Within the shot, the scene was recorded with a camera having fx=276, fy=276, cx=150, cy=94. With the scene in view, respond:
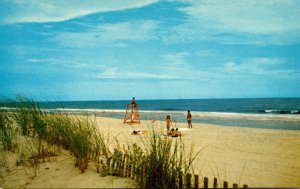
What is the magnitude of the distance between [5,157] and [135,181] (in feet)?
10.8

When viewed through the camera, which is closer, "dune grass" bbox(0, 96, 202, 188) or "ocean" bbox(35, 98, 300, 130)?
"dune grass" bbox(0, 96, 202, 188)

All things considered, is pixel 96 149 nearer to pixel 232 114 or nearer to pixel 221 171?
pixel 221 171

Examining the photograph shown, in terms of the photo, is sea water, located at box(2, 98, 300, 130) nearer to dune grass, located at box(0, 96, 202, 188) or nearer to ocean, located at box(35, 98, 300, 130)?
ocean, located at box(35, 98, 300, 130)

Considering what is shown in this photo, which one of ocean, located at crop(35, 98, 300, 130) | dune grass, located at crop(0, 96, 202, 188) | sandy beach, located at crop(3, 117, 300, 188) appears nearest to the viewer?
dune grass, located at crop(0, 96, 202, 188)

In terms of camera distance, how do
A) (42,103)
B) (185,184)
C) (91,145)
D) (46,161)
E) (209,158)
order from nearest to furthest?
(185,184) < (91,145) < (46,161) < (42,103) < (209,158)

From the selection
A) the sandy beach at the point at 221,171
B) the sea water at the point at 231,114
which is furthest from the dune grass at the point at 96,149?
the sea water at the point at 231,114

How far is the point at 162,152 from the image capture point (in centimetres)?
428

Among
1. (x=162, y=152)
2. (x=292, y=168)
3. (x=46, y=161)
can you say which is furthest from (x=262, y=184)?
(x=46, y=161)

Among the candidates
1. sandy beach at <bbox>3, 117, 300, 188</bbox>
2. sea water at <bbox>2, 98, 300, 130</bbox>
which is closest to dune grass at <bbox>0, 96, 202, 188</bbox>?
sandy beach at <bbox>3, 117, 300, 188</bbox>

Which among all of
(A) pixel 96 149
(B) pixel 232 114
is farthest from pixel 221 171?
(B) pixel 232 114

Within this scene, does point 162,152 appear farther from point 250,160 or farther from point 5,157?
point 250,160

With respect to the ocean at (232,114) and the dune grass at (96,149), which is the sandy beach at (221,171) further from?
the ocean at (232,114)

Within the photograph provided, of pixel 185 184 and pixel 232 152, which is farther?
pixel 232 152

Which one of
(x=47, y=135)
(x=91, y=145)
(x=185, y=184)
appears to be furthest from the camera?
(x=47, y=135)
